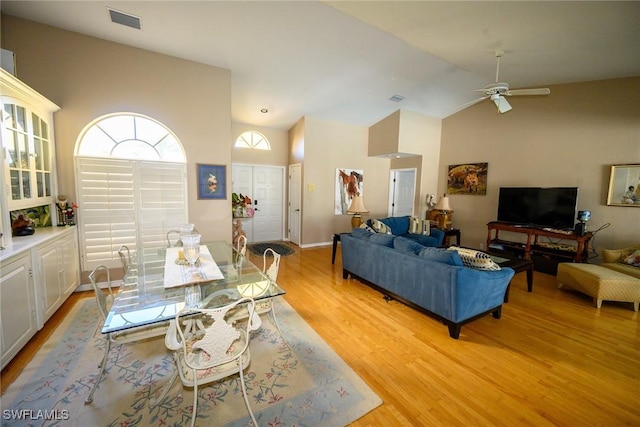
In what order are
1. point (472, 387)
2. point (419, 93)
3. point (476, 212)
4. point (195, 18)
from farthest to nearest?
point (476, 212) → point (419, 93) → point (195, 18) → point (472, 387)

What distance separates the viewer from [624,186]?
409 centimetres

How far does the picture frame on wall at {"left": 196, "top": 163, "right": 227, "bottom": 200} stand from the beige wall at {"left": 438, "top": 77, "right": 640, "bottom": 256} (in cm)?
534

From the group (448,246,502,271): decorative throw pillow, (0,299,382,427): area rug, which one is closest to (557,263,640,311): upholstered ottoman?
(448,246,502,271): decorative throw pillow

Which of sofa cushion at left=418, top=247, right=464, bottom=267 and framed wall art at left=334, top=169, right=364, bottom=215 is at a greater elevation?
framed wall art at left=334, top=169, right=364, bottom=215

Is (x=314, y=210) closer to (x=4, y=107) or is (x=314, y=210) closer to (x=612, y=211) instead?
(x=4, y=107)

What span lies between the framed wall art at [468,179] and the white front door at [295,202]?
145 inches

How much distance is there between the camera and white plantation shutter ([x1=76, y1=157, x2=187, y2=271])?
340cm

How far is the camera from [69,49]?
3158 mm

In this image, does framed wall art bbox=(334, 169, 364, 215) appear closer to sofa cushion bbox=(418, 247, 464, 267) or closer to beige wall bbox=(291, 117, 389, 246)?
beige wall bbox=(291, 117, 389, 246)

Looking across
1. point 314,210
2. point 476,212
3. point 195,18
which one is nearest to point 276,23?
point 195,18

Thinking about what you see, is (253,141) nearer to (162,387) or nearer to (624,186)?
(162,387)

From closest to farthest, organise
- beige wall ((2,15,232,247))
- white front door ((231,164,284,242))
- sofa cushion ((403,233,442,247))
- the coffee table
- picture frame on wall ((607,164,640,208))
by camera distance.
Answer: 1. beige wall ((2,15,232,247))
2. the coffee table
3. picture frame on wall ((607,164,640,208))
4. sofa cushion ((403,233,442,247))
5. white front door ((231,164,284,242))

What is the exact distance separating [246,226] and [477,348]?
5.25 meters

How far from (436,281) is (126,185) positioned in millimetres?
4101
